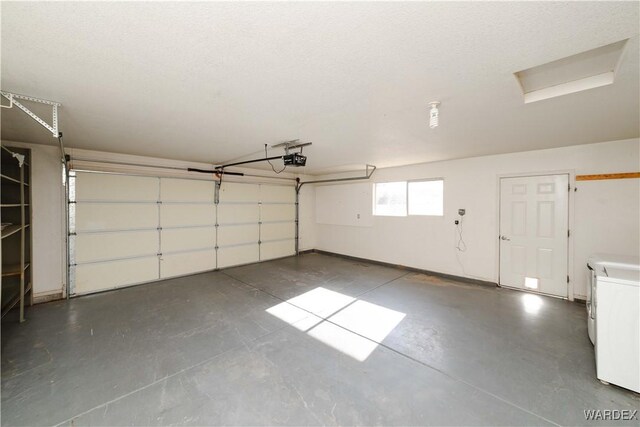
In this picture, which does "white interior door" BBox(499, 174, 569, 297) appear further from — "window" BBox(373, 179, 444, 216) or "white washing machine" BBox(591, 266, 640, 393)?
"white washing machine" BBox(591, 266, 640, 393)

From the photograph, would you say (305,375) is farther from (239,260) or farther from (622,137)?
(622,137)

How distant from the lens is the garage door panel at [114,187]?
3.96m

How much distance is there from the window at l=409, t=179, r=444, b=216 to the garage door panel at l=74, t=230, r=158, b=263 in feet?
17.7

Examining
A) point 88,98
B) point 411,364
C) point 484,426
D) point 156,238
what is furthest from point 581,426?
point 156,238

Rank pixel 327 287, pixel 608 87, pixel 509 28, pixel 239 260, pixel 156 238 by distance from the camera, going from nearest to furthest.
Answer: pixel 509 28 < pixel 608 87 < pixel 327 287 < pixel 156 238 < pixel 239 260

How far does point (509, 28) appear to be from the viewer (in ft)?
3.88

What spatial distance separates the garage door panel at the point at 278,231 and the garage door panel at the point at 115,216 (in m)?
2.44

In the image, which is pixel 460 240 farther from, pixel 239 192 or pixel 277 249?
pixel 239 192

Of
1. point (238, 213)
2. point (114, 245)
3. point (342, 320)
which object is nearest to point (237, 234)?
point (238, 213)

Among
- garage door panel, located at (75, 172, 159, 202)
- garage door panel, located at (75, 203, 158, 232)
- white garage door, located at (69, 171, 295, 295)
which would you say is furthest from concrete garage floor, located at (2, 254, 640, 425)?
garage door panel, located at (75, 172, 159, 202)

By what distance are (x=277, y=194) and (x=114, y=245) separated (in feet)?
11.8

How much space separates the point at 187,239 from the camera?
5.10 metres

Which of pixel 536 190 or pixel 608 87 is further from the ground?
pixel 608 87

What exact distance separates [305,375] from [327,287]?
2278 mm
